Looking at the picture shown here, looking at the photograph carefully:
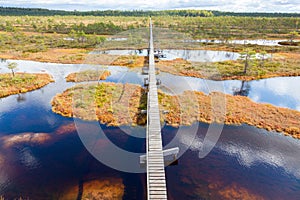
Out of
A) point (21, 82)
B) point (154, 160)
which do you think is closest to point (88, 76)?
point (21, 82)

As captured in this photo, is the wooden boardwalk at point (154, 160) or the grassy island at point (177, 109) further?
the grassy island at point (177, 109)

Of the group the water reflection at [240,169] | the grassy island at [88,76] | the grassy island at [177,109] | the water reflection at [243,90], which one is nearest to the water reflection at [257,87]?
the water reflection at [243,90]

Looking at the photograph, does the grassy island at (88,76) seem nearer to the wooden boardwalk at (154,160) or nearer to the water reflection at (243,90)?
the wooden boardwalk at (154,160)

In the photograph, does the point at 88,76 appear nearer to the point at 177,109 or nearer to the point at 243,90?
the point at 177,109

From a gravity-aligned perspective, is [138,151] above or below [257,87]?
below

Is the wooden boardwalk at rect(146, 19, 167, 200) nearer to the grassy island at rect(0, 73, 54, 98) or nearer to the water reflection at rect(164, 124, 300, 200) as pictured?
the water reflection at rect(164, 124, 300, 200)

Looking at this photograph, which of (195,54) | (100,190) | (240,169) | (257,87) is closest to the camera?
(100,190)

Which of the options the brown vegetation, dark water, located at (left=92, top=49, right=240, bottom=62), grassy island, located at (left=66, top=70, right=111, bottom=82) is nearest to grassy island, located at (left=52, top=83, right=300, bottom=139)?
grassy island, located at (left=66, top=70, right=111, bottom=82)
